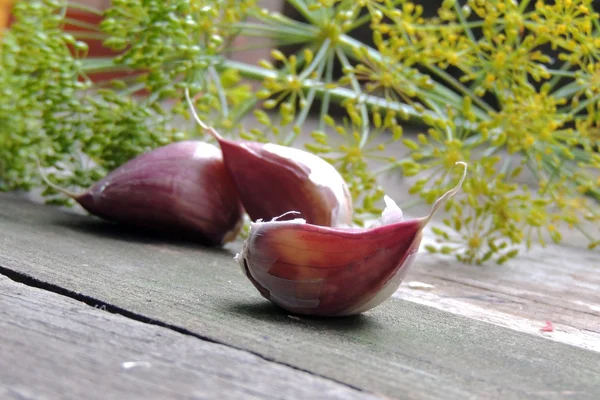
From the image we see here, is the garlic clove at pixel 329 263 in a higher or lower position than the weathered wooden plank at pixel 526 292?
higher

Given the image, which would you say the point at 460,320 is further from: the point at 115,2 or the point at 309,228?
the point at 115,2

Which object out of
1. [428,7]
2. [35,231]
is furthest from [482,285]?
[428,7]

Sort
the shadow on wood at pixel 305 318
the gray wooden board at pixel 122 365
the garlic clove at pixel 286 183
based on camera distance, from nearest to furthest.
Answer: the gray wooden board at pixel 122 365
the shadow on wood at pixel 305 318
the garlic clove at pixel 286 183

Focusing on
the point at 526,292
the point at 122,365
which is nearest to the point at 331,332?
the point at 122,365

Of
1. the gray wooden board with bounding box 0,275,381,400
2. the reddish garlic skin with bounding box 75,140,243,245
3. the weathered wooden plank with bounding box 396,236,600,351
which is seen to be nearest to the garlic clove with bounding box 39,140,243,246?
the reddish garlic skin with bounding box 75,140,243,245

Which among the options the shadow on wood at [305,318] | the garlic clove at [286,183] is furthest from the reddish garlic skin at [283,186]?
the shadow on wood at [305,318]

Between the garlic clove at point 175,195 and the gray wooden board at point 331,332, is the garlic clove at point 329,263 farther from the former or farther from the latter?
the garlic clove at point 175,195

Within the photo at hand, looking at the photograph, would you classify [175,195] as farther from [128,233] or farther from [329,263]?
[329,263]

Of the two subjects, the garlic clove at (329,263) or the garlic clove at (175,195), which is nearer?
the garlic clove at (329,263)
